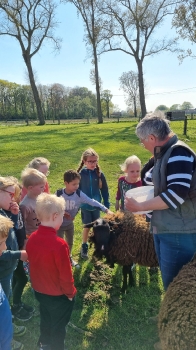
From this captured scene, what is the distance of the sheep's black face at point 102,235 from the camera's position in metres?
3.84

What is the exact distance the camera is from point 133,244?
152 inches

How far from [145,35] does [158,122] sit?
2847cm

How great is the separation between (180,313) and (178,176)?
1056mm

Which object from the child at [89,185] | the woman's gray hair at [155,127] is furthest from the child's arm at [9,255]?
the child at [89,185]

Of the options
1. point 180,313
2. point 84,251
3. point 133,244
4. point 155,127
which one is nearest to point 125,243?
point 133,244

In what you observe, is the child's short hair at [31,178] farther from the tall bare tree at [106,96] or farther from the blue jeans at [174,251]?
the tall bare tree at [106,96]

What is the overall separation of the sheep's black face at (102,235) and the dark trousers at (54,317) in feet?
4.17

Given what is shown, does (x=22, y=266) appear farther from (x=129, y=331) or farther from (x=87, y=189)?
(x=87, y=189)

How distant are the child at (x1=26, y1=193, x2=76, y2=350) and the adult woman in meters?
0.68

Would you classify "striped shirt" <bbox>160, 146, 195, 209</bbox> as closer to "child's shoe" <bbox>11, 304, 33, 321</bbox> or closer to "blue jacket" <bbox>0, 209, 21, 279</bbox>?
"blue jacket" <bbox>0, 209, 21, 279</bbox>

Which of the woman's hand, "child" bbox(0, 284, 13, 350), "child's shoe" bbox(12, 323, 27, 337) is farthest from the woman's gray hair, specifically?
"child's shoe" bbox(12, 323, 27, 337)

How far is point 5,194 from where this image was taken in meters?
2.82

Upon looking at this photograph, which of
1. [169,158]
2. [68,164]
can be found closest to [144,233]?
[169,158]

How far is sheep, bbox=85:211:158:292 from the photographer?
12.6ft
